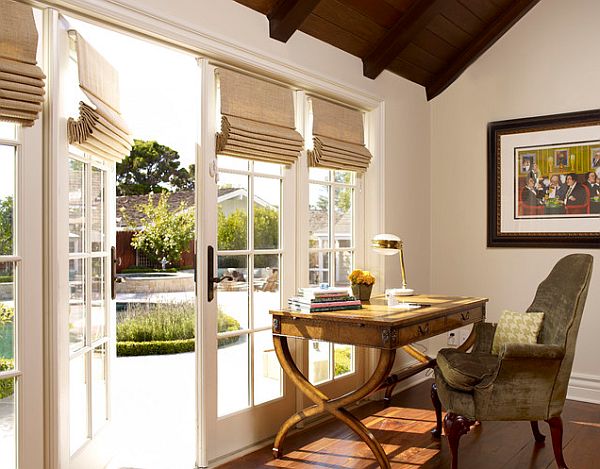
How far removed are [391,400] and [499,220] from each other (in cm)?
164

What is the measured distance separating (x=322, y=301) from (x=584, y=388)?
2402 mm

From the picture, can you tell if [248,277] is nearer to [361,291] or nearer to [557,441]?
[361,291]

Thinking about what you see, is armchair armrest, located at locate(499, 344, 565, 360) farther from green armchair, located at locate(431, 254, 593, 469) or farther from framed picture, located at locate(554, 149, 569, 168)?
framed picture, located at locate(554, 149, 569, 168)

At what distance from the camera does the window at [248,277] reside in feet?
10.6

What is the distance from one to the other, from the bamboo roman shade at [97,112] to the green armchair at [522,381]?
6.41 feet

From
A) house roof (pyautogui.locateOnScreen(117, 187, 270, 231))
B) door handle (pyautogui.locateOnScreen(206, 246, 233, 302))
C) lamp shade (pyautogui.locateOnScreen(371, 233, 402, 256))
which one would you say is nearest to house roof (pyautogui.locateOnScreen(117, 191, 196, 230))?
house roof (pyautogui.locateOnScreen(117, 187, 270, 231))

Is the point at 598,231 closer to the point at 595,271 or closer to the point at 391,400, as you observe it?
the point at 595,271

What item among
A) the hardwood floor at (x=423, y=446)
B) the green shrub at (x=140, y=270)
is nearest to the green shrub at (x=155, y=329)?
the green shrub at (x=140, y=270)

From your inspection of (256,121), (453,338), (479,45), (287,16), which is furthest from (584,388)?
(287,16)

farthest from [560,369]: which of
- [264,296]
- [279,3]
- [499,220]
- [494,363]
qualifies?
[279,3]

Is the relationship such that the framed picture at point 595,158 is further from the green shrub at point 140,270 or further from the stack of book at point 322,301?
the green shrub at point 140,270

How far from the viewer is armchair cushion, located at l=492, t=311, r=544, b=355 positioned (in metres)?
3.30

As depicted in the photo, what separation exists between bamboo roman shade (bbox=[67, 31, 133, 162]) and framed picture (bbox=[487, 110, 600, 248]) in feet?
9.75

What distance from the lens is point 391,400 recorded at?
4.33 meters
